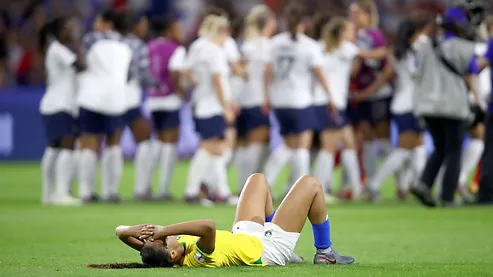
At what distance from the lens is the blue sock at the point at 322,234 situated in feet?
32.1

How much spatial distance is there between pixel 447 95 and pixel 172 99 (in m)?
4.86

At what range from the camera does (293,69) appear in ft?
60.7

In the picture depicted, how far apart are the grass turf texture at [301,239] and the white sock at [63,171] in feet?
1.46

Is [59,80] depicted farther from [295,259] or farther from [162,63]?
[295,259]

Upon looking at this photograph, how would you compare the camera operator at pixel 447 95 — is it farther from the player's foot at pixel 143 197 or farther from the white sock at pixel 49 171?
the white sock at pixel 49 171

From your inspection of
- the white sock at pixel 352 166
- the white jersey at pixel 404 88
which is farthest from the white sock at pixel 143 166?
the white jersey at pixel 404 88

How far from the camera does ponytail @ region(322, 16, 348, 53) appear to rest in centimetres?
1827

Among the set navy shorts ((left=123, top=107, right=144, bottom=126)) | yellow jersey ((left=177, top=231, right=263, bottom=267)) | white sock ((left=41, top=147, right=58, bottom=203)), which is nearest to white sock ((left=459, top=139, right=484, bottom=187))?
navy shorts ((left=123, top=107, right=144, bottom=126))

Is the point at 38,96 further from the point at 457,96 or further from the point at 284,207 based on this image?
the point at 284,207

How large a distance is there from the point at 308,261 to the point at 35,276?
252 centimetres

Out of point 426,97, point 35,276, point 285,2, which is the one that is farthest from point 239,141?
point 285,2

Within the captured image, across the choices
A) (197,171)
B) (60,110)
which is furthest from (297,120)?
(60,110)

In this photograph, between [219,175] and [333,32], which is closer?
[219,175]

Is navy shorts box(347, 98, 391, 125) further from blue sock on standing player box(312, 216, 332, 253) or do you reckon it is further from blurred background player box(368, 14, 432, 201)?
blue sock on standing player box(312, 216, 332, 253)
